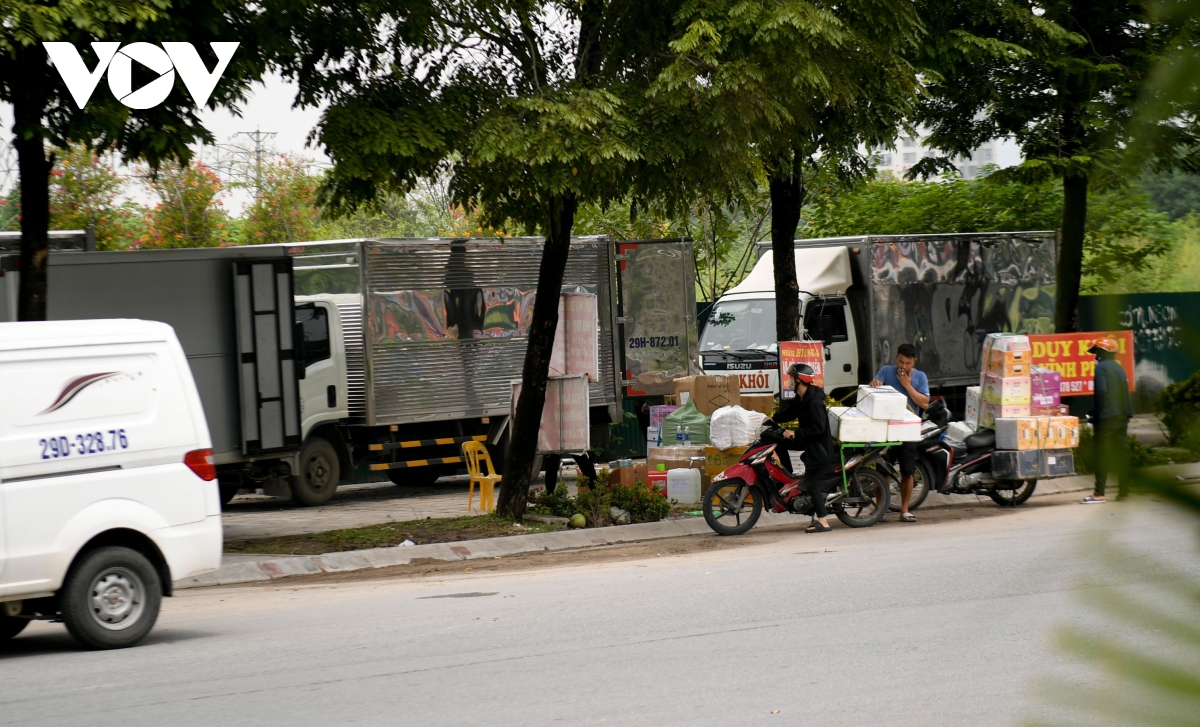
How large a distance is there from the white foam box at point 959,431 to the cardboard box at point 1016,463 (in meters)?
0.48

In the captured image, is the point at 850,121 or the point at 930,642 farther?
the point at 850,121

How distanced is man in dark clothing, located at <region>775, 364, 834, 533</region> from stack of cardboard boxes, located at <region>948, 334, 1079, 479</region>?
7.65 ft

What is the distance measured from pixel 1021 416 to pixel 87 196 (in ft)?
65.4

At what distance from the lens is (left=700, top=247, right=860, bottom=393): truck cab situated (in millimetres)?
20031

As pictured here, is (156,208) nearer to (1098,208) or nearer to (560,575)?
(560,575)

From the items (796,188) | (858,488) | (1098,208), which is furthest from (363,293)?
(1098,208)

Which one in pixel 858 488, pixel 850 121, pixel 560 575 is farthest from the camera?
pixel 850 121

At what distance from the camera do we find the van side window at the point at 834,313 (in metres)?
20.1

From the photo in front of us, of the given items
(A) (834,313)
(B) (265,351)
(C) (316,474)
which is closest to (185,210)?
(C) (316,474)

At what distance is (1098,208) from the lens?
3.31 ft

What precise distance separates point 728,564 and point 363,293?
8026mm

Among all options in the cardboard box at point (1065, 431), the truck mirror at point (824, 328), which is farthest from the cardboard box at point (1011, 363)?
the truck mirror at point (824, 328)

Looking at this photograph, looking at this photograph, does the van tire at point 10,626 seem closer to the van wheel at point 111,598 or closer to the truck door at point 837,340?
the van wheel at point 111,598

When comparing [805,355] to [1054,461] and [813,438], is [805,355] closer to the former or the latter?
[813,438]
